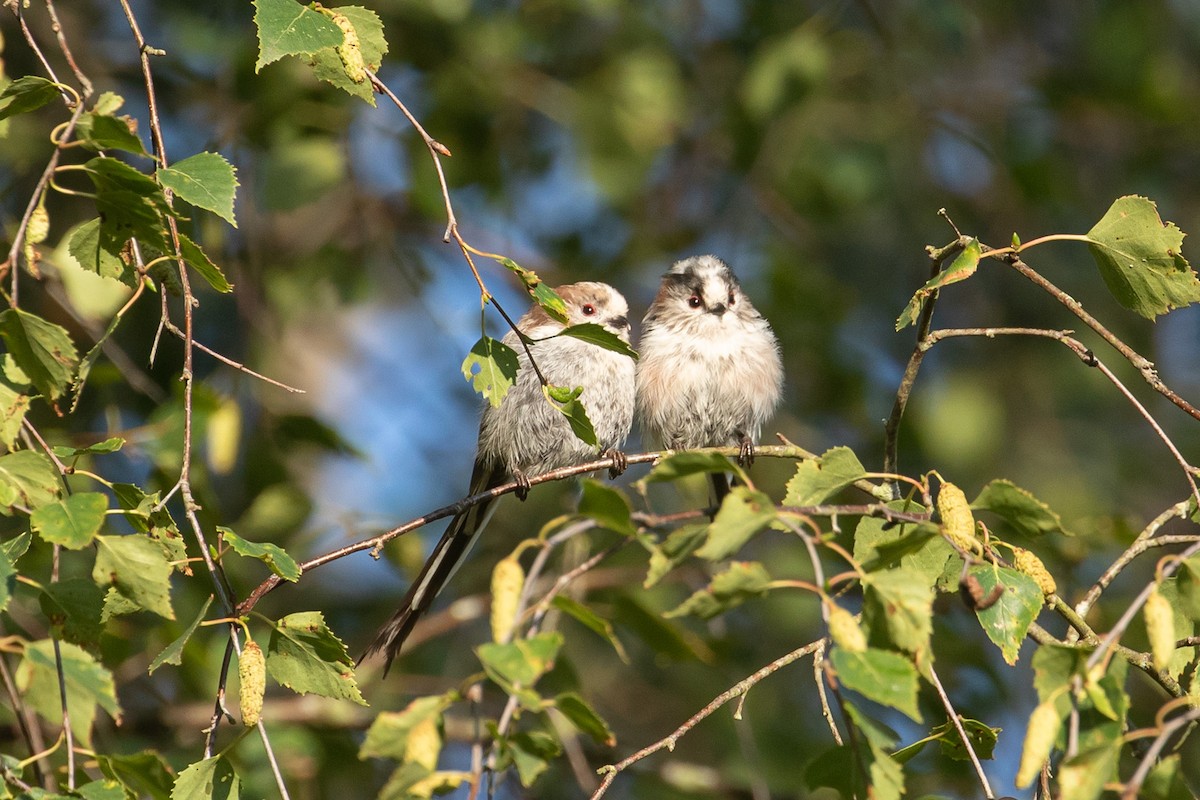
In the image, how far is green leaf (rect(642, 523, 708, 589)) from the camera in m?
1.76

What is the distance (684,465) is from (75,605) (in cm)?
100

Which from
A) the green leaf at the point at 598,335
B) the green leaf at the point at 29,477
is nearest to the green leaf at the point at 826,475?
the green leaf at the point at 598,335

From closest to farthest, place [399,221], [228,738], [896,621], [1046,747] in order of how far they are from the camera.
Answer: [1046,747] → [896,621] → [228,738] → [399,221]

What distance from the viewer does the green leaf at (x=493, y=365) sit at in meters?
2.24

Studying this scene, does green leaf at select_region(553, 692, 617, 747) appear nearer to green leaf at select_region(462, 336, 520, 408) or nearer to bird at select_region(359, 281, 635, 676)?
green leaf at select_region(462, 336, 520, 408)

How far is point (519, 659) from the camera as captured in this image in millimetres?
1587

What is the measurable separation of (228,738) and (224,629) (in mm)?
589

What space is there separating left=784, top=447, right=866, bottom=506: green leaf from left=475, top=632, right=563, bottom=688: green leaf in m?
0.62

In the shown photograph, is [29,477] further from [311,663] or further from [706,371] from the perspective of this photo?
[706,371]

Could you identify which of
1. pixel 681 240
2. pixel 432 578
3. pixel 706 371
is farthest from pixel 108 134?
pixel 681 240

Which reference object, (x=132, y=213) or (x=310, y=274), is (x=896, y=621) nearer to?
(x=132, y=213)

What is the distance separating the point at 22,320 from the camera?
1.93 m

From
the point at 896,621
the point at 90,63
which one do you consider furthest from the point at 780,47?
the point at 896,621

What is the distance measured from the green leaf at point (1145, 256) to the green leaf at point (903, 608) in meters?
0.92
